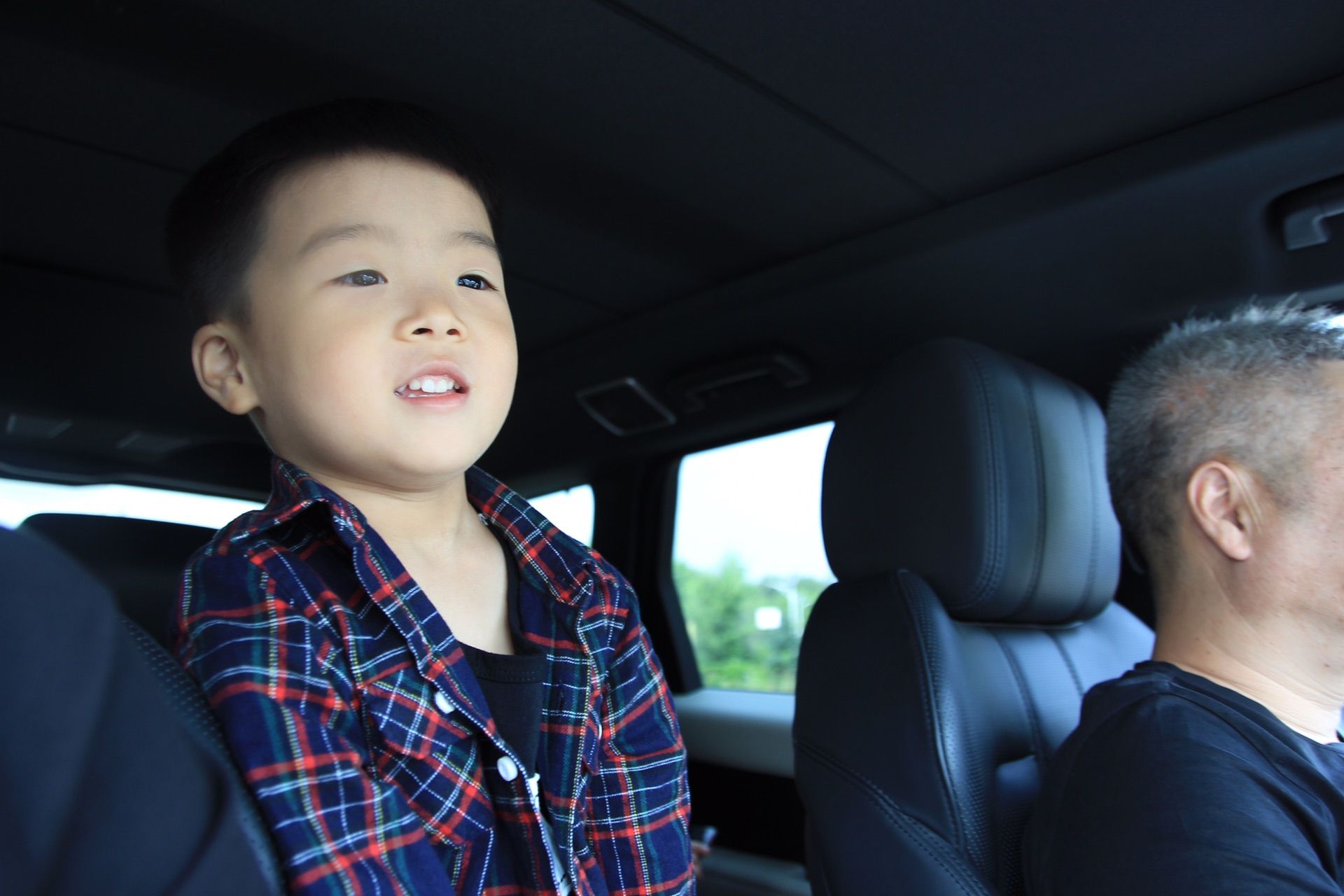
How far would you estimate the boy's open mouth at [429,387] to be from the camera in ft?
3.46

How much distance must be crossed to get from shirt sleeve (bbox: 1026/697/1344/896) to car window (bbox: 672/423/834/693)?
100cm

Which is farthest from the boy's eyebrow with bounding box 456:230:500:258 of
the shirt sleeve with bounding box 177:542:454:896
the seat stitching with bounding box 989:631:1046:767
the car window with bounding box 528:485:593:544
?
the car window with bounding box 528:485:593:544

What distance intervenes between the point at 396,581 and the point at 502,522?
0.85 ft

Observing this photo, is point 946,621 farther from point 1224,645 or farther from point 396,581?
point 396,581

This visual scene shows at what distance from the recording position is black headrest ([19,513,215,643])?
1.35 m

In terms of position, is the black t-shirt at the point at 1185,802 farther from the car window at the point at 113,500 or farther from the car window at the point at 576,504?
the car window at the point at 576,504

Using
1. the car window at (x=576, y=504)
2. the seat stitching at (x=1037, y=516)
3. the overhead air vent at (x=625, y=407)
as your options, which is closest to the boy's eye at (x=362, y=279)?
the seat stitching at (x=1037, y=516)

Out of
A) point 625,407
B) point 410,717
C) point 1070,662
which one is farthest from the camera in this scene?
point 625,407

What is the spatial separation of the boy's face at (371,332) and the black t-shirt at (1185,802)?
84cm

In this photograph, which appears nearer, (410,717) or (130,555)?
(410,717)

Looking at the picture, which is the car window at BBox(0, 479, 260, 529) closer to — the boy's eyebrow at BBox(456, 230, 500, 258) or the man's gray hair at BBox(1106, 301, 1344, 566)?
the boy's eyebrow at BBox(456, 230, 500, 258)

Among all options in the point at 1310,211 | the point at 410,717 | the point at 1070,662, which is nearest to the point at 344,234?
the point at 410,717

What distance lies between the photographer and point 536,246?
195 cm

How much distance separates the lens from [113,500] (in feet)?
7.45
